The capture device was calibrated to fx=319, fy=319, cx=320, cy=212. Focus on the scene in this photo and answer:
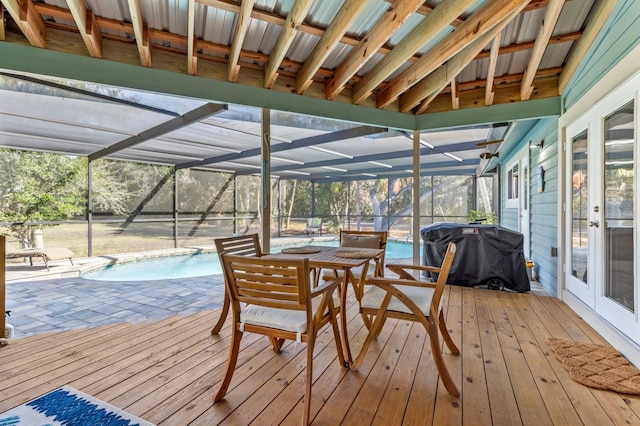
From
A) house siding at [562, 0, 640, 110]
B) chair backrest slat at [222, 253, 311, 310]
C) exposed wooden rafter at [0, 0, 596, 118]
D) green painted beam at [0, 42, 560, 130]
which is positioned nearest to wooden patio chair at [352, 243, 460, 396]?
chair backrest slat at [222, 253, 311, 310]

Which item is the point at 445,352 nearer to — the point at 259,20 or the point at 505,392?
the point at 505,392

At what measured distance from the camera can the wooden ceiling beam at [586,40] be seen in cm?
261

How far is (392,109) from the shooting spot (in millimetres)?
4691

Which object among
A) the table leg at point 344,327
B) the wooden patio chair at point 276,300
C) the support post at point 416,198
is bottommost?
the table leg at point 344,327

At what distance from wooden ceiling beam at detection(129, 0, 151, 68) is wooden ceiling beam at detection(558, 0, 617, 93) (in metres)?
3.66

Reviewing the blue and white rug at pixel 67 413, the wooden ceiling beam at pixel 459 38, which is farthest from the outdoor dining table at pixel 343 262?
the wooden ceiling beam at pixel 459 38

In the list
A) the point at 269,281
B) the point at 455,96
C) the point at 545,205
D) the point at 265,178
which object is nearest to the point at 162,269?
the point at 265,178

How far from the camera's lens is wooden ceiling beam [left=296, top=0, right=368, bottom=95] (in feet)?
8.02

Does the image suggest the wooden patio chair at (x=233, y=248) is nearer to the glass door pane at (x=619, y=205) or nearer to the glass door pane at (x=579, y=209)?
the glass door pane at (x=619, y=205)

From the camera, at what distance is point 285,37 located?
2811 millimetres

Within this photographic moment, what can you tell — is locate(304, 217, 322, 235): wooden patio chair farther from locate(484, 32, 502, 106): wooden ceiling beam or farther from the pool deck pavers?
locate(484, 32, 502, 106): wooden ceiling beam

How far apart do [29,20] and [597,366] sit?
15.6 ft

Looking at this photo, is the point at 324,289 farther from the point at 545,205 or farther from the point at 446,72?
the point at 545,205

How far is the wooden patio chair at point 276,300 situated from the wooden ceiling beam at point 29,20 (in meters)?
2.38
